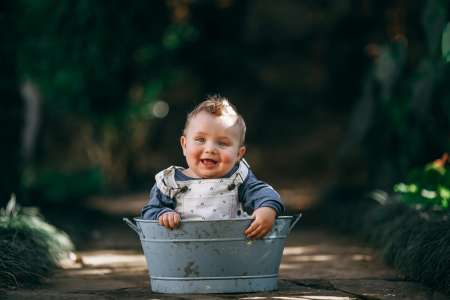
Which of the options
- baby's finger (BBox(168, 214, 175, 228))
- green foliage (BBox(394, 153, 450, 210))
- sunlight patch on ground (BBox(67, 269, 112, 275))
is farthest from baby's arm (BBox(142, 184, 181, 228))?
green foliage (BBox(394, 153, 450, 210))

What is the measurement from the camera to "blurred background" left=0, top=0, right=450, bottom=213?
786 cm

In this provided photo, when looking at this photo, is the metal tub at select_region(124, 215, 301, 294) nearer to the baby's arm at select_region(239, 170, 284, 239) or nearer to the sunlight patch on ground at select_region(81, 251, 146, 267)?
the baby's arm at select_region(239, 170, 284, 239)

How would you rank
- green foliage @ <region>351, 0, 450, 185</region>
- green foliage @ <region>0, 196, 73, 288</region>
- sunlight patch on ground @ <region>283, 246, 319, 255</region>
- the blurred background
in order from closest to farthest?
green foliage @ <region>0, 196, 73, 288</region> → sunlight patch on ground @ <region>283, 246, 319, 255</region> → green foliage @ <region>351, 0, 450, 185</region> → the blurred background

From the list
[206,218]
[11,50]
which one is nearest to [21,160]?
[11,50]

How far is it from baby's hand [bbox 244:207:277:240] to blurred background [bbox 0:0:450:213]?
216 cm

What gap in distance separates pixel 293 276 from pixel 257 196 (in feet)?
3.02

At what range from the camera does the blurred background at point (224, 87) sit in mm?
7859

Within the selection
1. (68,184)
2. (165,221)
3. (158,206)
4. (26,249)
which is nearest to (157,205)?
(158,206)

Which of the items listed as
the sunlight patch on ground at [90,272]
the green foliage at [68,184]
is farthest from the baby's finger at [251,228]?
the green foliage at [68,184]

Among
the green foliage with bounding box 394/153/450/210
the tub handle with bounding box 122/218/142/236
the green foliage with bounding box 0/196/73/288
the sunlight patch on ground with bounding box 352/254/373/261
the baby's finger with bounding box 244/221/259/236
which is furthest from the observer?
the green foliage with bounding box 394/153/450/210

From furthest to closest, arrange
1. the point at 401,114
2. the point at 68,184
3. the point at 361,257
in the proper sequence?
the point at 68,184, the point at 401,114, the point at 361,257

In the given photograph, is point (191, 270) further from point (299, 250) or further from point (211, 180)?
point (299, 250)

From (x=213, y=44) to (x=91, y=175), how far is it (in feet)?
17.7

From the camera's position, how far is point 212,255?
3.82 metres
